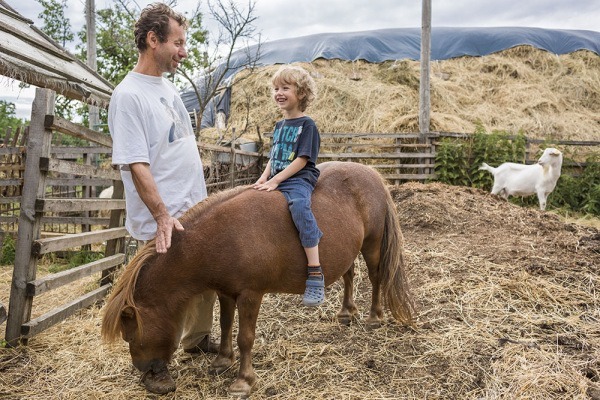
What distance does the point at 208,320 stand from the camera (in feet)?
9.60

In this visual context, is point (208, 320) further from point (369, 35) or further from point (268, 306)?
point (369, 35)

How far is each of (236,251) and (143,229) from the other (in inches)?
23.4

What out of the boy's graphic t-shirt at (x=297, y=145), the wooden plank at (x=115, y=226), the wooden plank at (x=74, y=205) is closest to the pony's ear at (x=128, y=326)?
the boy's graphic t-shirt at (x=297, y=145)

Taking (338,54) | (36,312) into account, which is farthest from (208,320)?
(338,54)

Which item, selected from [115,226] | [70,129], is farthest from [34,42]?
[115,226]

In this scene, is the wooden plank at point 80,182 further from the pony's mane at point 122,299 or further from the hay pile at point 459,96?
the hay pile at point 459,96

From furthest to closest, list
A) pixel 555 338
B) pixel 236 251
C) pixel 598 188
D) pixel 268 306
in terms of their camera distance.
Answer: pixel 598 188 < pixel 268 306 < pixel 555 338 < pixel 236 251

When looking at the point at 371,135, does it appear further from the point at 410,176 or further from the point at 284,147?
the point at 284,147

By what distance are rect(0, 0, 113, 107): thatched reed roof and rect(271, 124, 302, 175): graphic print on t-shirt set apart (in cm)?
187

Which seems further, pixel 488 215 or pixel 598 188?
pixel 598 188

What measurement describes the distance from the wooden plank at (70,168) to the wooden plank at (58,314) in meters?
1.13

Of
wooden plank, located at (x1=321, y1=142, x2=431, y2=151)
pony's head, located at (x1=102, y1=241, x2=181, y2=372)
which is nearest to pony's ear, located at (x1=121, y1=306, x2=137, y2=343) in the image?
pony's head, located at (x1=102, y1=241, x2=181, y2=372)

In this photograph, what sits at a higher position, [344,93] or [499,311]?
[344,93]

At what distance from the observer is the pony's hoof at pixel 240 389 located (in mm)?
2554
